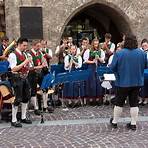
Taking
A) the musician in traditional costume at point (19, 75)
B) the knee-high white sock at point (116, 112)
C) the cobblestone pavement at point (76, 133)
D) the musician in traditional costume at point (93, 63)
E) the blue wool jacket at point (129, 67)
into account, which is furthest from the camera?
the musician in traditional costume at point (93, 63)

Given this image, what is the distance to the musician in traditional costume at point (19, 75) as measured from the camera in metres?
9.05

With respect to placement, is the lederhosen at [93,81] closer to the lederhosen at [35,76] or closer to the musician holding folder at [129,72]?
the lederhosen at [35,76]

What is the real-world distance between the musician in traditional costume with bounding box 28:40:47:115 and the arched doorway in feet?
23.9

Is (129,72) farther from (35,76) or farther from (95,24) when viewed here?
(95,24)

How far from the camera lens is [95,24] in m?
20.5

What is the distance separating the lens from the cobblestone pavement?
7.59 m

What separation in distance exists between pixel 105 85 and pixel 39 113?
1.73m

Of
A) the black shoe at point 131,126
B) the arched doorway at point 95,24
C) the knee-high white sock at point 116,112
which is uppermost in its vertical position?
the arched doorway at point 95,24

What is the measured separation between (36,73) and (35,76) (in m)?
0.13

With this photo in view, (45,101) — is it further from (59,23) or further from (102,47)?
(59,23)

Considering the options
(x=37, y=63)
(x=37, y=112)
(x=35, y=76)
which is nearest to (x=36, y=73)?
(x=35, y=76)

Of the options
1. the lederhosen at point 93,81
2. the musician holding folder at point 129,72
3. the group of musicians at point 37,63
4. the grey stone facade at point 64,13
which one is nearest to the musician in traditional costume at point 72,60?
the group of musicians at point 37,63

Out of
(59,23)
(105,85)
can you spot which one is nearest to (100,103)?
(105,85)

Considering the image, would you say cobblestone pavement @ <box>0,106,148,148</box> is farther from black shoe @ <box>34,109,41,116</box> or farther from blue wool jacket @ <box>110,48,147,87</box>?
blue wool jacket @ <box>110,48,147,87</box>
